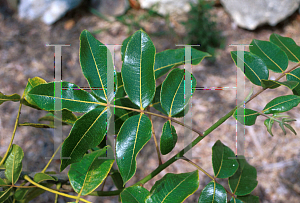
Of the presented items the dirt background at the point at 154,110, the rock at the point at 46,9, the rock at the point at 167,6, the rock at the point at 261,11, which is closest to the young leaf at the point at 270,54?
the dirt background at the point at 154,110

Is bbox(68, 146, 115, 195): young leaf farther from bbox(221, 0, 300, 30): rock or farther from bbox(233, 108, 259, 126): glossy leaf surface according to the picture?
bbox(221, 0, 300, 30): rock

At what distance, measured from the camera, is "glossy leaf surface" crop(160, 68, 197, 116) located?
0.45 metres

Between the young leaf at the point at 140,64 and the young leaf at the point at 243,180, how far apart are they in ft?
0.92

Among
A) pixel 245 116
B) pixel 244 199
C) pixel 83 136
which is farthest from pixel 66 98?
pixel 244 199

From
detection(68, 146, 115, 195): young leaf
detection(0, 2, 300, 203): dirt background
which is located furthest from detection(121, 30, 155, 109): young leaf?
detection(0, 2, 300, 203): dirt background

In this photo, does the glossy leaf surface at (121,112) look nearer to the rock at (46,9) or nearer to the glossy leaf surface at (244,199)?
the glossy leaf surface at (244,199)

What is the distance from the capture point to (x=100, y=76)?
44 centimetres

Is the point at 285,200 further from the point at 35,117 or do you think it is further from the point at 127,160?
the point at 35,117

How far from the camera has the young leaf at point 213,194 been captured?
1.53ft

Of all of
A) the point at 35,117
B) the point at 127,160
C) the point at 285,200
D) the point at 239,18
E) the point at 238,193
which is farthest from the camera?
the point at 239,18

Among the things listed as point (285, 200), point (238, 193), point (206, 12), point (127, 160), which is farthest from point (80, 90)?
point (206, 12)

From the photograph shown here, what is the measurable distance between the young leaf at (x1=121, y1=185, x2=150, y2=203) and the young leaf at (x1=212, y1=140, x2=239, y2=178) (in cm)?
16

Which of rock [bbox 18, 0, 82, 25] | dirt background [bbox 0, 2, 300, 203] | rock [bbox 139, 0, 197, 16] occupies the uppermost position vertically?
rock [bbox 139, 0, 197, 16]

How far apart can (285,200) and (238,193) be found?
1176mm
